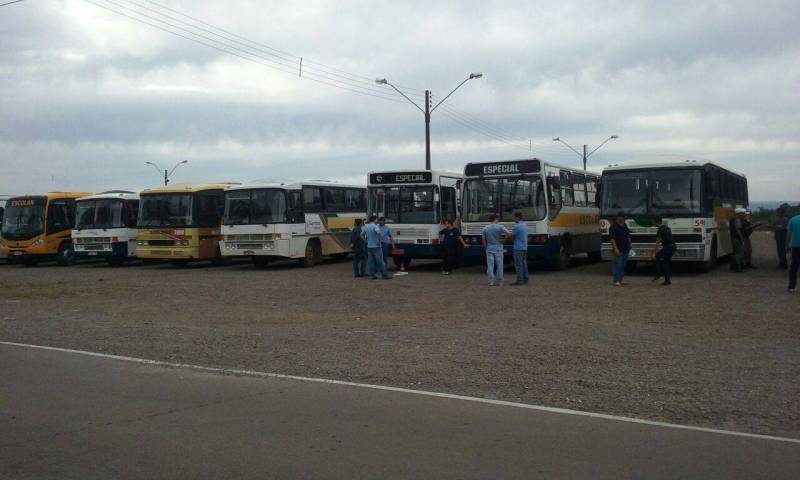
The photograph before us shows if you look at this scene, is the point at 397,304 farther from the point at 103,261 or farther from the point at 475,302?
the point at 103,261

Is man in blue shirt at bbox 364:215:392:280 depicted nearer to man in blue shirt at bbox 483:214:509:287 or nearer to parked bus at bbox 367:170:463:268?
parked bus at bbox 367:170:463:268

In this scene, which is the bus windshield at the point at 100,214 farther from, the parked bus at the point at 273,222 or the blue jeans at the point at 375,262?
the blue jeans at the point at 375,262

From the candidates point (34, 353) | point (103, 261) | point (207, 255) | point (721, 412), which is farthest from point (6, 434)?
point (103, 261)

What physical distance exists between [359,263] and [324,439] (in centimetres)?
1710

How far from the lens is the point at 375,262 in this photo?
21594 millimetres

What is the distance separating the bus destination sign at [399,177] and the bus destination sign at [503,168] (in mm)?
1395

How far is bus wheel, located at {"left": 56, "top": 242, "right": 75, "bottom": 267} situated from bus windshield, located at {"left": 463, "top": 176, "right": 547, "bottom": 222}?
16.9m

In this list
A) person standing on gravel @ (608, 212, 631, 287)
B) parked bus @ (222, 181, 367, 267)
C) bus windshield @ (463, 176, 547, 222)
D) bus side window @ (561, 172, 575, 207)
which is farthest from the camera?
parked bus @ (222, 181, 367, 267)

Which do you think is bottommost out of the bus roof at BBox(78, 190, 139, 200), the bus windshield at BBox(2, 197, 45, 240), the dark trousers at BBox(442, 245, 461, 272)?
the dark trousers at BBox(442, 245, 461, 272)

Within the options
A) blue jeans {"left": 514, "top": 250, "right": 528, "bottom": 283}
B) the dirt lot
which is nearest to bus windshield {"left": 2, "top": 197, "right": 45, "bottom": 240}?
the dirt lot

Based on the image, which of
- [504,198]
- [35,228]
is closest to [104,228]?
[35,228]

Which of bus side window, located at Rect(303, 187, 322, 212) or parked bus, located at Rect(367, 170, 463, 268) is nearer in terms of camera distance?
parked bus, located at Rect(367, 170, 463, 268)

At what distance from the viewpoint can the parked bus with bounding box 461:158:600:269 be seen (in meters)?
21.6

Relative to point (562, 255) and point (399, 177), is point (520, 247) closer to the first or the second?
point (562, 255)
